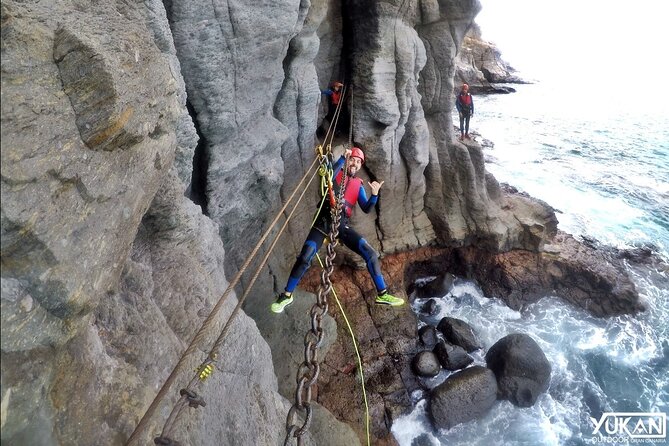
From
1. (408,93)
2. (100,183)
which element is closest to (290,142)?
(408,93)

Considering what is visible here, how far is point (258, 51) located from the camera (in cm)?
590

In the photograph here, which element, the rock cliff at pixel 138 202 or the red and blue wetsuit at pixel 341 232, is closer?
the rock cliff at pixel 138 202

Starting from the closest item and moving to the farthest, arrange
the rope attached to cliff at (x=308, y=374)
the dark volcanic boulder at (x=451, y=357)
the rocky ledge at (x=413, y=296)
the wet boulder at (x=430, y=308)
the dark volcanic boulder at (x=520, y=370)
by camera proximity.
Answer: the rope attached to cliff at (x=308, y=374)
the rocky ledge at (x=413, y=296)
the dark volcanic boulder at (x=520, y=370)
the dark volcanic boulder at (x=451, y=357)
the wet boulder at (x=430, y=308)

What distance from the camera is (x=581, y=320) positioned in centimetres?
1184

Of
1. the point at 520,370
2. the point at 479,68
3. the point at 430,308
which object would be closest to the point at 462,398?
the point at 520,370

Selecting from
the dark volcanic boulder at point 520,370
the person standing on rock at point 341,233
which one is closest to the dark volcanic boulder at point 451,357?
the dark volcanic boulder at point 520,370

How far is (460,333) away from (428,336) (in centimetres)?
93

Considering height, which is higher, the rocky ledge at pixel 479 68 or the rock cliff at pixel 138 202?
the rock cliff at pixel 138 202

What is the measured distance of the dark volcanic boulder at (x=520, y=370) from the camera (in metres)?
9.19

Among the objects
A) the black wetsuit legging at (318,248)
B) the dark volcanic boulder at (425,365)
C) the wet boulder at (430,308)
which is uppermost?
the black wetsuit legging at (318,248)

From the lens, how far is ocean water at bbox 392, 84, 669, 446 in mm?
8945

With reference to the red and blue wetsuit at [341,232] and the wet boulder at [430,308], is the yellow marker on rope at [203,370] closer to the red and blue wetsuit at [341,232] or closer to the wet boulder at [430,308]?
the red and blue wetsuit at [341,232]

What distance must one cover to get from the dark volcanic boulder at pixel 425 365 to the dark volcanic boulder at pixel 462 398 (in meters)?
0.44

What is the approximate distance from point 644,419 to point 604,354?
1.81m
